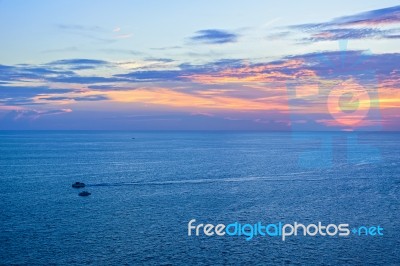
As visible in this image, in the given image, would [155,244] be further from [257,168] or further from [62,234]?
[257,168]

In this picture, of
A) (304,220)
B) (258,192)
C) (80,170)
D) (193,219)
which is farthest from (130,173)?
(304,220)

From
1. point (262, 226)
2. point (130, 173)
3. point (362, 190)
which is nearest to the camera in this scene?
point (262, 226)

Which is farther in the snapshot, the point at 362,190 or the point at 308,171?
the point at 308,171

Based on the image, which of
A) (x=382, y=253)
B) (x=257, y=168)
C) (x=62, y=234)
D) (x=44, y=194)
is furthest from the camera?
(x=257, y=168)

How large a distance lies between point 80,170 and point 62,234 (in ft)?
299

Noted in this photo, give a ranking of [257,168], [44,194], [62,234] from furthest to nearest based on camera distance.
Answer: [257,168] < [44,194] < [62,234]

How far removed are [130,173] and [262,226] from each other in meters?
83.5

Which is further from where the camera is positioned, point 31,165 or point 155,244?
point 31,165

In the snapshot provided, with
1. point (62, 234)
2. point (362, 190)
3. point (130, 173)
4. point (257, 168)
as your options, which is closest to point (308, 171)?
point (257, 168)

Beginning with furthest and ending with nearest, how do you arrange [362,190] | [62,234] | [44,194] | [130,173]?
1. [130,173]
2. [362,190]
3. [44,194]
4. [62,234]

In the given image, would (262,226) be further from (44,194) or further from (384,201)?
(44,194)

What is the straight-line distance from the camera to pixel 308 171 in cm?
15962

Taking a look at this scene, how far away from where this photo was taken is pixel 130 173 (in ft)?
502

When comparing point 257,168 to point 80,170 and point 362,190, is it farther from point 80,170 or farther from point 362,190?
point 80,170
